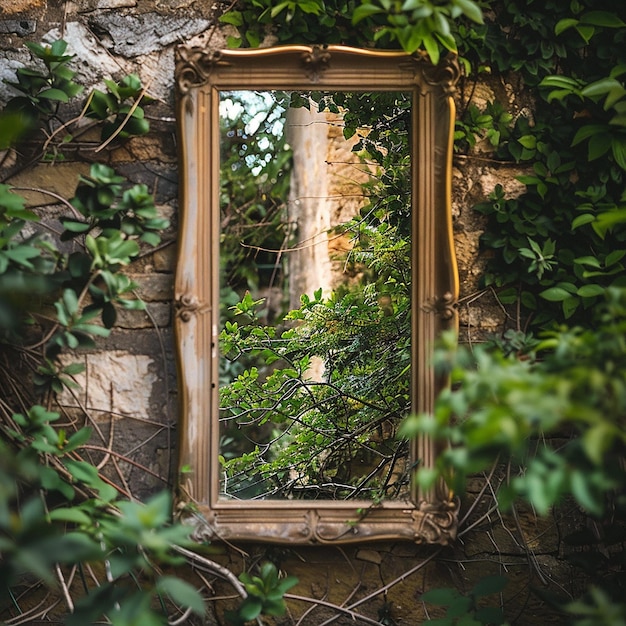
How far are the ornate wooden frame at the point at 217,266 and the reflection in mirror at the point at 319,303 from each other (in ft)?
0.23

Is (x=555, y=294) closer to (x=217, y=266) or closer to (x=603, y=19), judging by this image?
(x=603, y=19)

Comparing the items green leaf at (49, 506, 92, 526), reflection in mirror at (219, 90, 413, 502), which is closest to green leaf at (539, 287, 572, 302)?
reflection in mirror at (219, 90, 413, 502)

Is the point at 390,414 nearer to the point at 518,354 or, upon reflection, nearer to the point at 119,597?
the point at 518,354

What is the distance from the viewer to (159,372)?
2.44m

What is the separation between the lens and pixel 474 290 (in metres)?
2.50

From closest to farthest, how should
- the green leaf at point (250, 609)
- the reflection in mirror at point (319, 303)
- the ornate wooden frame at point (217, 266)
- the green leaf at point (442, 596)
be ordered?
the green leaf at point (250, 609) < the green leaf at point (442, 596) < the ornate wooden frame at point (217, 266) < the reflection in mirror at point (319, 303)

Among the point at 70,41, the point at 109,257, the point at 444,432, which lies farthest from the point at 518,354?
the point at 70,41

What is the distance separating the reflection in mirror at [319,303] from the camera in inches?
99.3

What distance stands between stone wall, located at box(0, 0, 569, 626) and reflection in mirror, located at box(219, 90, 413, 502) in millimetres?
191

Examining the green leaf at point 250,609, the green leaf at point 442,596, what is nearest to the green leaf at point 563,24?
the green leaf at point 442,596

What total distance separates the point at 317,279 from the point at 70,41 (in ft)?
4.19

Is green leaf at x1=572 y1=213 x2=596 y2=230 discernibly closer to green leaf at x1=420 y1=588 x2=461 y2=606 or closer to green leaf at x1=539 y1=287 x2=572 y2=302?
green leaf at x1=539 y1=287 x2=572 y2=302

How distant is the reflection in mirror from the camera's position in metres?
2.52

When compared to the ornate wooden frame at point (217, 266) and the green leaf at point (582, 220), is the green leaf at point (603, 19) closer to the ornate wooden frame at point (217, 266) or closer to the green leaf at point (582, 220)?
the ornate wooden frame at point (217, 266)
